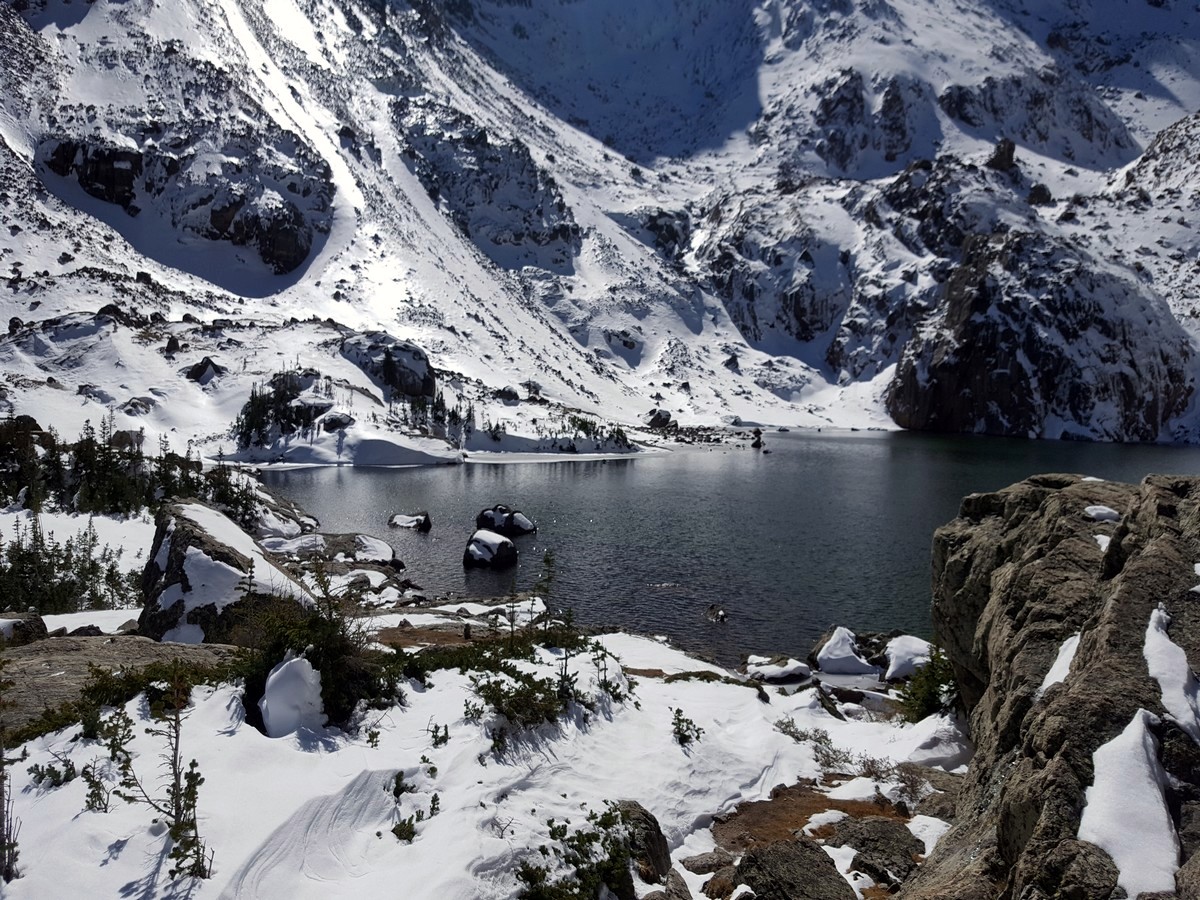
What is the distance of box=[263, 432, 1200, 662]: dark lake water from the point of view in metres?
36.8

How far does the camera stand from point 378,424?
10494cm

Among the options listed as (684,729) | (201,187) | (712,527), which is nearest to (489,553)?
(712,527)

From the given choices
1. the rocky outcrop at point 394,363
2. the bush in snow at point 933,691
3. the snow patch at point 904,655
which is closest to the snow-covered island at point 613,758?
the bush in snow at point 933,691

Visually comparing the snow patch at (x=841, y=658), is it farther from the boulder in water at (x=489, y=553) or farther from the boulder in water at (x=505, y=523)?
the boulder in water at (x=505, y=523)

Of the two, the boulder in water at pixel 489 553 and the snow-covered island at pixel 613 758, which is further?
the boulder in water at pixel 489 553

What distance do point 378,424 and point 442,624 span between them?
84.0 m

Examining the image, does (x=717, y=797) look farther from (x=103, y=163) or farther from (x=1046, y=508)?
(x=103, y=163)

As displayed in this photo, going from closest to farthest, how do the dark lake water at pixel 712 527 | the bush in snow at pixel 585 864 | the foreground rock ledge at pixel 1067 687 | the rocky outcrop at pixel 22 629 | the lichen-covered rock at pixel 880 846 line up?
the foreground rock ledge at pixel 1067 687 < the bush in snow at pixel 585 864 < the lichen-covered rock at pixel 880 846 < the rocky outcrop at pixel 22 629 < the dark lake water at pixel 712 527

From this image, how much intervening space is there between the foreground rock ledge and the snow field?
3570mm

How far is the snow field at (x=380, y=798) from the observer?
730 cm

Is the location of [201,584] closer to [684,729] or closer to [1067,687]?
[684,729]

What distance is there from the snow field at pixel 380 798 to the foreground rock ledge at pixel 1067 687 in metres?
3.57

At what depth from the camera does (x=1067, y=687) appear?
7.60 meters

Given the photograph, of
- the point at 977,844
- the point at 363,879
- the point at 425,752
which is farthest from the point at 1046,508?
the point at 363,879
